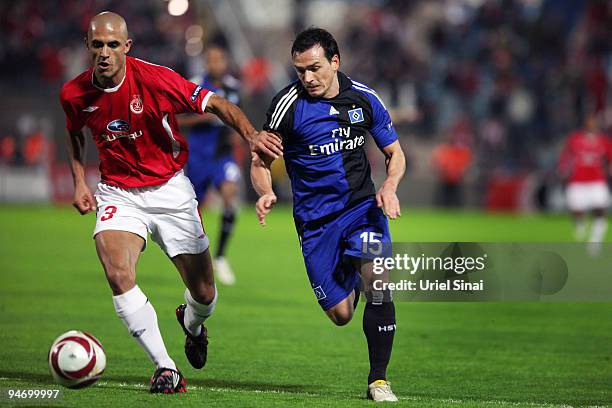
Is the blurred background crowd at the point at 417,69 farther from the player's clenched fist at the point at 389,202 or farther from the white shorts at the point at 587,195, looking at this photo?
the player's clenched fist at the point at 389,202

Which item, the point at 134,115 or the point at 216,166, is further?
the point at 216,166

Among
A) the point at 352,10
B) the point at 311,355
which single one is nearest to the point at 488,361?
the point at 311,355

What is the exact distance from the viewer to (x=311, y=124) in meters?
6.79

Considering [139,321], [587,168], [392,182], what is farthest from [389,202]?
[587,168]

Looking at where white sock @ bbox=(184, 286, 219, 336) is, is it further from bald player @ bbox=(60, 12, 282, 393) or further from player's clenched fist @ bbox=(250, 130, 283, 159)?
player's clenched fist @ bbox=(250, 130, 283, 159)

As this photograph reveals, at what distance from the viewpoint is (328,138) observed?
684cm

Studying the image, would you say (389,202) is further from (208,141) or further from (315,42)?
(208,141)

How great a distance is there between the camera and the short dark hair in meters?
6.55

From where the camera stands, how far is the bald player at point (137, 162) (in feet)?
21.6

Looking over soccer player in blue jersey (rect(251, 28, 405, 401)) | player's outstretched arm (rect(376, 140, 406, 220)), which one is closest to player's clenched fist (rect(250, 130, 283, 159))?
soccer player in blue jersey (rect(251, 28, 405, 401))

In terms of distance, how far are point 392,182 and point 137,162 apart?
1688mm

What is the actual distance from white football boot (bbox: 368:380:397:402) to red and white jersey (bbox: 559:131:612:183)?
1355 cm

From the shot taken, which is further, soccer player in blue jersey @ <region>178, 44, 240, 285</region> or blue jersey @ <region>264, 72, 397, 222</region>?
soccer player in blue jersey @ <region>178, 44, 240, 285</region>

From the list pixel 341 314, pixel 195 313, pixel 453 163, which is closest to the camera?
pixel 341 314
